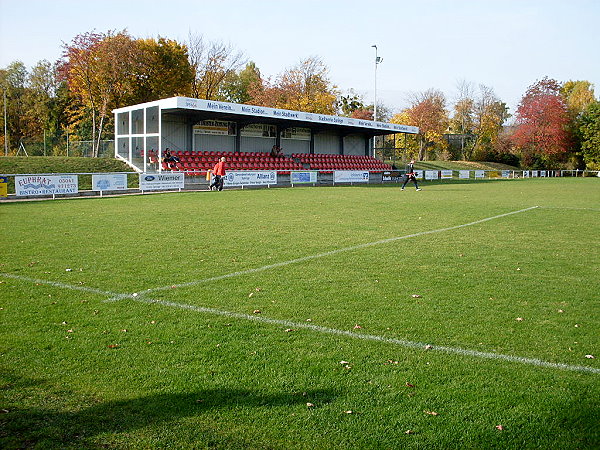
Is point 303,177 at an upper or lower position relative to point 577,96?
lower

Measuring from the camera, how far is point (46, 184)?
935 inches

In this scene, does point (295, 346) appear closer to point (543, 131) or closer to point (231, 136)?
point (231, 136)

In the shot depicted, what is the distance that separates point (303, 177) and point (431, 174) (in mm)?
18542

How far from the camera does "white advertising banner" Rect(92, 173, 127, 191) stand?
25859 millimetres

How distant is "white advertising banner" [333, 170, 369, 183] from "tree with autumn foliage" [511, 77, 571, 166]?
39.6 meters

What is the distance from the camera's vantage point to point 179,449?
3.35 meters

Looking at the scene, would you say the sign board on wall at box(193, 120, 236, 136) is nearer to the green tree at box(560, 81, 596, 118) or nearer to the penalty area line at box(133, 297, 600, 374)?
the penalty area line at box(133, 297, 600, 374)

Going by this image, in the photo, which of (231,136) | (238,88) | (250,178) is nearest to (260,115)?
(231,136)

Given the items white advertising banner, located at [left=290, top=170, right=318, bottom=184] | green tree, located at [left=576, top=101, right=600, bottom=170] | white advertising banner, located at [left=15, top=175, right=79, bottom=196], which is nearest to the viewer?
white advertising banner, located at [left=15, top=175, right=79, bottom=196]

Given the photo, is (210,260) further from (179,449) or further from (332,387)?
(179,449)

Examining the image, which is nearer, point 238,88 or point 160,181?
point 160,181

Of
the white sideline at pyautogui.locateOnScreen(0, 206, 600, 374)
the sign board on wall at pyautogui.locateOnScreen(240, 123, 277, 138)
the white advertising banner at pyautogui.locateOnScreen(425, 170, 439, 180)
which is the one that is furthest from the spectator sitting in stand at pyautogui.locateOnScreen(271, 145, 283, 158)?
the white sideline at pyautogui.locateOnScreen(0, 206, 600, 374)

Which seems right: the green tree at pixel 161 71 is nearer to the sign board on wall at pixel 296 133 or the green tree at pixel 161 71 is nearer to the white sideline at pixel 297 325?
the sign board on wall at pixel 296 133

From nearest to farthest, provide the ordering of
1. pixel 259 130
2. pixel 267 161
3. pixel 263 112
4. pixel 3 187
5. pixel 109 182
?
pixel 3 187
pixel 109 182
pixel 263 112
pixel 267 161
pixel 259 130
